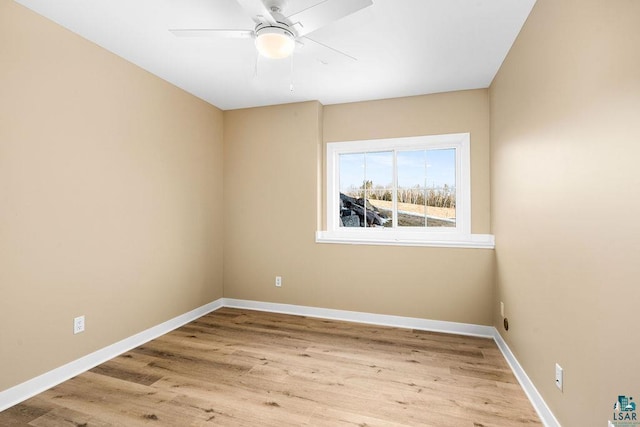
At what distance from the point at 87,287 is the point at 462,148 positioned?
147 inches

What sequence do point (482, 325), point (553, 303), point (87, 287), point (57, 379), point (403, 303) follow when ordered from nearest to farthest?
1. point (553, 303)
2. point (57, 379)
3. point (87, 287)
4. point (482, 325)
5. point (403, 303)

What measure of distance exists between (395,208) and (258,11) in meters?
2.57

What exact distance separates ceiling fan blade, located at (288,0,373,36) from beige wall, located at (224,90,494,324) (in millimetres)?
1906

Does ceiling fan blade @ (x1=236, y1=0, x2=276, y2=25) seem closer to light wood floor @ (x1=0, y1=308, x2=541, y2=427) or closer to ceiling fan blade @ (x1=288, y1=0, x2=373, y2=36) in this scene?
ceiling fan blade @ (x1=288, y1=0, x2=373, y2=36)

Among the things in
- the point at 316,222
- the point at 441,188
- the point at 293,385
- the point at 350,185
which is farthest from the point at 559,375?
the point at 350,185

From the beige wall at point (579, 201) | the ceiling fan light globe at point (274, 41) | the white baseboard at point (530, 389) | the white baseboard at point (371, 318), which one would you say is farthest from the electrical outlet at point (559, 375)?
the ceiling fan light globe at point (274, 41)

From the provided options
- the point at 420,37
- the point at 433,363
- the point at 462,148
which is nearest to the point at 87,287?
the point at 433,363

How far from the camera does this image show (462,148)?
344cm

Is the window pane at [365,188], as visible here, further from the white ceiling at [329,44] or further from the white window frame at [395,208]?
the white ceiling at [329,44]

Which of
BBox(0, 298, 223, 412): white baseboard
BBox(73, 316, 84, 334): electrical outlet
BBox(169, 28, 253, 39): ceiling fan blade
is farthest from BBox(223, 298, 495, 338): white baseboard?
BBox(169, 28, 253, 39): ceiling fan blade

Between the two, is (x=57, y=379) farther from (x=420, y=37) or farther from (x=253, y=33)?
(x=420, y=37)

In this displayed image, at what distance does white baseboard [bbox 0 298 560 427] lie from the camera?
2.04 m

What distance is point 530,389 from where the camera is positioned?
2.11 metres

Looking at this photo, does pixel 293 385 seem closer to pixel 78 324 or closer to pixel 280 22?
pixel 78 324
